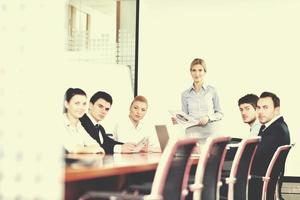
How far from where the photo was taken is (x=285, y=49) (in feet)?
26.1

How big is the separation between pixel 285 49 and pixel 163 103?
6.14 ft

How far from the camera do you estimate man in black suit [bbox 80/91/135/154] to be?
17.1 ft

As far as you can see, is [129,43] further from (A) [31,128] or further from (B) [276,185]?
(A) [31,128]

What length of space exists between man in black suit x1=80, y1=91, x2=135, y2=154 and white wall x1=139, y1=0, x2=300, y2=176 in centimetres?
248

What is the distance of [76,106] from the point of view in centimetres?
492

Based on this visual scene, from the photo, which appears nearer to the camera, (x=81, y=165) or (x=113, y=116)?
(x=81, y=165)

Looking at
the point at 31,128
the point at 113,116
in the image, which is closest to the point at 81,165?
the point at 31,128

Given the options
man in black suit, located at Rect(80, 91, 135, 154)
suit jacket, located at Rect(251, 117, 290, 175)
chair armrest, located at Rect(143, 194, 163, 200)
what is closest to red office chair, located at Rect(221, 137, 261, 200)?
suit jacket, located at Rect(251, 117, 290, 175)

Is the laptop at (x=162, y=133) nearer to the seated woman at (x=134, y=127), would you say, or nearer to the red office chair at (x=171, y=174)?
the red office chair at (x=171, y=174)

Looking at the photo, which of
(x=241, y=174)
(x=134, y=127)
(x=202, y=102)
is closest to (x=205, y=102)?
(x=202, y=102)

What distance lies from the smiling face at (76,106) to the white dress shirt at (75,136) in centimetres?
7

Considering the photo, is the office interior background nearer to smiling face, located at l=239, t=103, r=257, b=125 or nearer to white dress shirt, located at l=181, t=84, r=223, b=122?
white dress shirt, located at l=181, t=84, r=223, b=122

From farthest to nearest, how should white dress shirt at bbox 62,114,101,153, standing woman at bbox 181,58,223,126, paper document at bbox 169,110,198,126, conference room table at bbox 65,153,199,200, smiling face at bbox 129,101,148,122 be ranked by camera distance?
standing woman at bbox 181,58,223,126, paper document at bbox 169,110,198,126, smiling face at bbox 129,101,148,122, white dress shirt at bbox 62,114,101,153, conference room table at bbox 65,153,199,200

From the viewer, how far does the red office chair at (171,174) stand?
298cm
